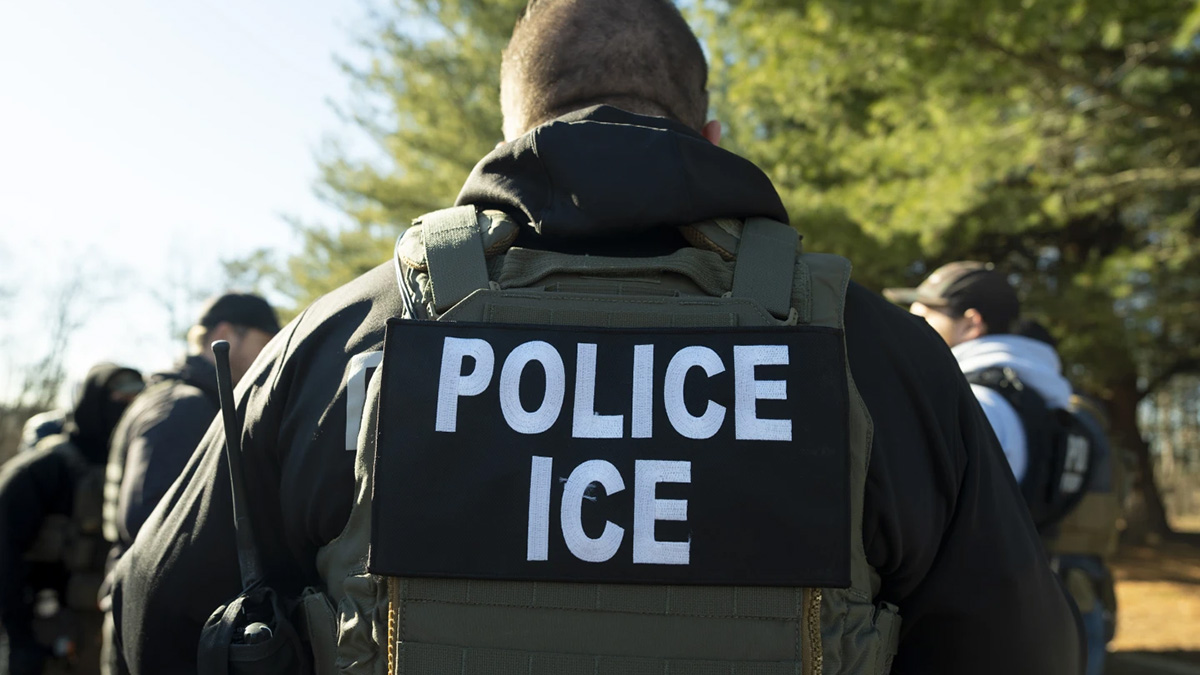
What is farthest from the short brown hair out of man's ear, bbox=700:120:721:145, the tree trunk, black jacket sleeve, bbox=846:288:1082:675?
the tree trunk

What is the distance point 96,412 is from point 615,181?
4265mm

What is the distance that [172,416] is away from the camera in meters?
3.42

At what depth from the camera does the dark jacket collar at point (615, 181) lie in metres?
1.33

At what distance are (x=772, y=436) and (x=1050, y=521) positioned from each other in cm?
288

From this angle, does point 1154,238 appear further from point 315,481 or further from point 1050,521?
point 315,481

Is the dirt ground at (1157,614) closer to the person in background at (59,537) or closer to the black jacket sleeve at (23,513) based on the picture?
the person in background at (59,537)

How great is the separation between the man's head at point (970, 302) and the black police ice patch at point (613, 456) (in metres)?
2.54

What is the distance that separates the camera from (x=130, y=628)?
150 centimetres

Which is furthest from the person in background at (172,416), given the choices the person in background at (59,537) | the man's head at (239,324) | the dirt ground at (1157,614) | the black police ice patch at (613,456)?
the dirt ground at (1157,614)

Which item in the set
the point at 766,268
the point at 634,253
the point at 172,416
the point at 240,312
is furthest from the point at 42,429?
the point at 766,268

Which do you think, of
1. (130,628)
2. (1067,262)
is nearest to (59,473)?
(130,628)

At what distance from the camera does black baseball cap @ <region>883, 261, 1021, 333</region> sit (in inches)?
142

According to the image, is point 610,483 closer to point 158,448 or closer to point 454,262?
point 454,262

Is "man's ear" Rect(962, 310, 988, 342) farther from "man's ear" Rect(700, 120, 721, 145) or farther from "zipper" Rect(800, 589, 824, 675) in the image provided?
"zipper" Rect(800, 589, 824, 675)
